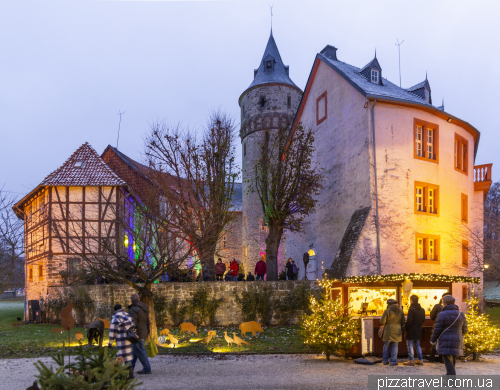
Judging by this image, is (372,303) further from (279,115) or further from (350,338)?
(279,115)

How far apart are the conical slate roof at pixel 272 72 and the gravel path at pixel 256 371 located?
2799 centimetres

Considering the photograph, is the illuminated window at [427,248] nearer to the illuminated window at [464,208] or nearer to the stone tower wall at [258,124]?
the illuminated window at [464,208]

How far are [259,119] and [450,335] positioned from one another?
29.1m

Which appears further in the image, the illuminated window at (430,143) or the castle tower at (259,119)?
the castle tower at (259,119)

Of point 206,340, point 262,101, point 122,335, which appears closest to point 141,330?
point 122,335

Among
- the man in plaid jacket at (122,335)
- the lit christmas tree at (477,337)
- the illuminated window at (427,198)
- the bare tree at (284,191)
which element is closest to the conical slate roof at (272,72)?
the bare tree at (284,191)

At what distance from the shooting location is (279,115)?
35656 millimetres

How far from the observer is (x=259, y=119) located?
119 feet

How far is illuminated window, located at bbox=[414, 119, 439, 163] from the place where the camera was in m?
20.6

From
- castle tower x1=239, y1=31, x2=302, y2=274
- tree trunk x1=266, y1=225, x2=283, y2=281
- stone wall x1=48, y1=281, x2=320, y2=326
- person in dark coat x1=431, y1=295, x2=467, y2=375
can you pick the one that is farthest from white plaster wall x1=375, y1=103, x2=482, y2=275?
castle tower x1=239, y1=31, x2=302, y2=274

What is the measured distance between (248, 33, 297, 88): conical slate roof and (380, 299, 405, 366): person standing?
1100 inches

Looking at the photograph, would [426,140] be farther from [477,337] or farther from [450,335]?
[450,335]

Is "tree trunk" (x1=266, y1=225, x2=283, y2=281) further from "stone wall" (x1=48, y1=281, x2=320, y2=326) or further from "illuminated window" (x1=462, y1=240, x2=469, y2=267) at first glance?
"illuminated window" (x1=462, y1=240, x2=469, y2=267)

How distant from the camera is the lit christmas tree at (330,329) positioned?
1106 cm
